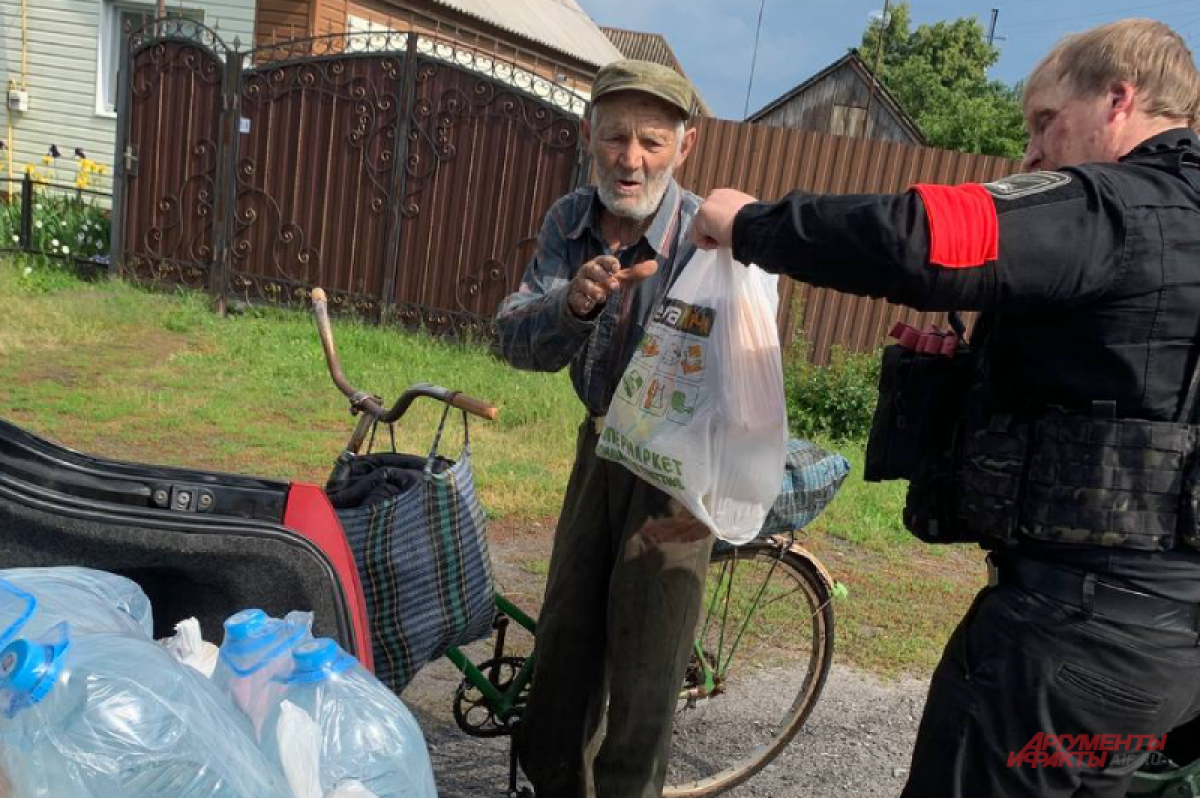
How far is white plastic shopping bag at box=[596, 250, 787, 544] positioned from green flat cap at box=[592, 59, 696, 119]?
0.49 metres

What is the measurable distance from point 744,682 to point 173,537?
2567 mm

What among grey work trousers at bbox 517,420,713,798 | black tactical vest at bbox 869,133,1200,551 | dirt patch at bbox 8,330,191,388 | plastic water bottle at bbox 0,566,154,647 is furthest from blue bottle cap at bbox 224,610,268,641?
dirt patch at bbox 8,330,191,388

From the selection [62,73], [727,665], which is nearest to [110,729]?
[727,665]

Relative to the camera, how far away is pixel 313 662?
4.82 feet

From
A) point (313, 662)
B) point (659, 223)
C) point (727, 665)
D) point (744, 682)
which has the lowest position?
point (744, 682)

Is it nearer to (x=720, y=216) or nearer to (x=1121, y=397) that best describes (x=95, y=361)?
(x=720, y=216)

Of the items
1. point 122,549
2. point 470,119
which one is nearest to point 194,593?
point 122,549

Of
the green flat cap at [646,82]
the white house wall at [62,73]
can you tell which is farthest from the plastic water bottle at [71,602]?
the white house wall at [62,73]

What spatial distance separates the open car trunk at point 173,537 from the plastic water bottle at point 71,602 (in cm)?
7

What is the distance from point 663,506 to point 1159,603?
1076 millimetres

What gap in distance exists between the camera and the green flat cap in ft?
7.69

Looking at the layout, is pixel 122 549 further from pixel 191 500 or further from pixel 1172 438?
pixel 1172 438

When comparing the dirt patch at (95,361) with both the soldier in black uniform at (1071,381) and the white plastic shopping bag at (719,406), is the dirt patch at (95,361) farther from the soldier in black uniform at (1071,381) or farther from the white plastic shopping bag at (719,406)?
the soldier in black uniform at (1071,381)

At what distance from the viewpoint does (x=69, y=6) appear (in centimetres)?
1364
